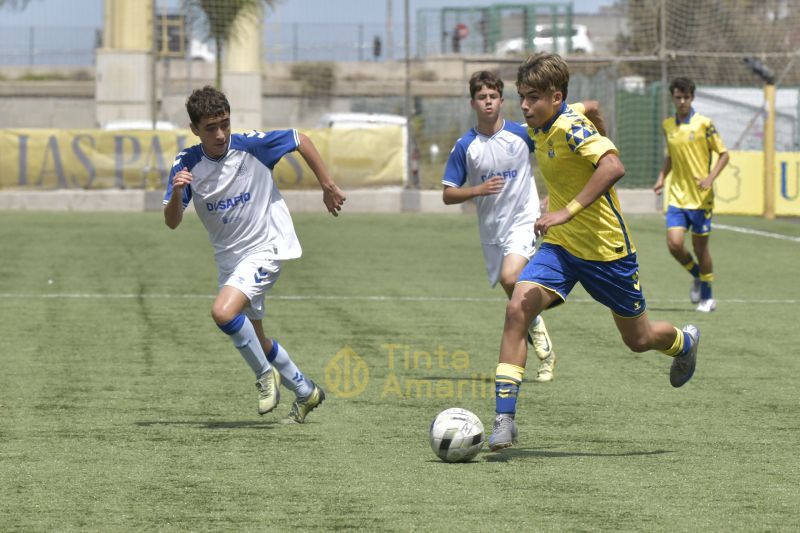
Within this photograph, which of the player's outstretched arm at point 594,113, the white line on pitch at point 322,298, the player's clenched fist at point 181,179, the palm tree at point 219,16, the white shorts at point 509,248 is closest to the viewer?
the player's clenched fist at point 181,179

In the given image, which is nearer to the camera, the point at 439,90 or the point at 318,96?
the point at 439,90

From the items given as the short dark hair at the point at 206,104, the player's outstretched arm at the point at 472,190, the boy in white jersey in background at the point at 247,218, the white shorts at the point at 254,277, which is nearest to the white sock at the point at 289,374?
the boy in white jersey in background at the point at 247,218

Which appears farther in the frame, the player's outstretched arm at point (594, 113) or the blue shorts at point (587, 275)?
the player's outstretched arm at point (594, 113)

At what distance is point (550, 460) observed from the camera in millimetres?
6895

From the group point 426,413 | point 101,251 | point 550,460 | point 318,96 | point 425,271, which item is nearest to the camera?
point 550,460

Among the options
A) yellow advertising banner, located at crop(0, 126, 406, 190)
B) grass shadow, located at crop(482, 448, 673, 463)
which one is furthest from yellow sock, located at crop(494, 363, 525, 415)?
yellow advertising banner, located at crop(0, 126, 406, 190)

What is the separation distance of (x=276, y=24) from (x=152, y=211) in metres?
13.1

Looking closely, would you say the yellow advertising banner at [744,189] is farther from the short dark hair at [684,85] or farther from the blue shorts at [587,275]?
the blue shorts at [587,275]

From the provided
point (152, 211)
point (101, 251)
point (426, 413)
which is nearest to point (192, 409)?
point (426, 413)

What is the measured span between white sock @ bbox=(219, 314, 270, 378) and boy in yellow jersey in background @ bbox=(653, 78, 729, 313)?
6798mm

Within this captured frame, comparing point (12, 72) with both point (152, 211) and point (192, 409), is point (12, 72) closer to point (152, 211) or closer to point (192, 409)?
point (152, 211)

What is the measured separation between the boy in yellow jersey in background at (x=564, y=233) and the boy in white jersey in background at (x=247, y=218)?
4.16ft

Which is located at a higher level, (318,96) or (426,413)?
(318,96)

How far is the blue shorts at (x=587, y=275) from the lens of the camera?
289 inches
